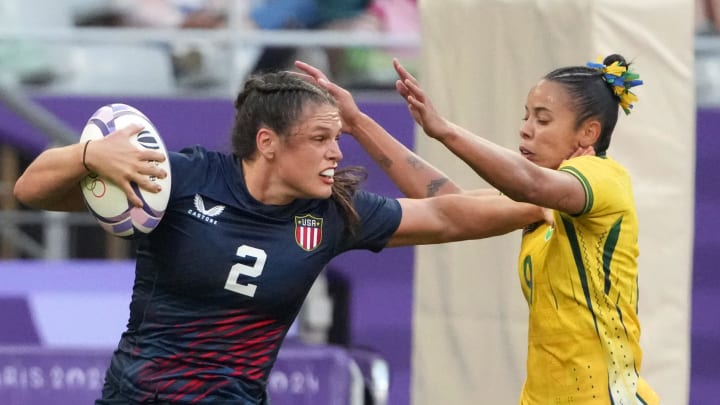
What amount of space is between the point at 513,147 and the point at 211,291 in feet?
6.51

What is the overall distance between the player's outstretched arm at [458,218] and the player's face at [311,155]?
13.9 inches

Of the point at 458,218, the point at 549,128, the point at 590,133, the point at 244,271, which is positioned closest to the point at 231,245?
the point at 244,271

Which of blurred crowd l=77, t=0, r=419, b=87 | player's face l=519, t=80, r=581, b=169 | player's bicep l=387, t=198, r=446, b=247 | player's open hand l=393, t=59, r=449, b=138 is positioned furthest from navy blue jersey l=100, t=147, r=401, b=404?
blurred crowd l=77, t=0, r=419, b=87

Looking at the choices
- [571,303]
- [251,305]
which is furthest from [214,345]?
[571,303]

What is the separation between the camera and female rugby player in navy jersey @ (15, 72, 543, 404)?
4.09 m

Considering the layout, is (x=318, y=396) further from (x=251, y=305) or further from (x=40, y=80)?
(x=40, y=80)

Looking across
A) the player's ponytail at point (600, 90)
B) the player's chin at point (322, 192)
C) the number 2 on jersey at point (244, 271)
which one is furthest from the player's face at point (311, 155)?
the player's ponytail at point (600, 90)

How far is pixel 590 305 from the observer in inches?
172

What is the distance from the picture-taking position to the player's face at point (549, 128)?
172 inches

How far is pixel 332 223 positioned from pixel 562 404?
89cm

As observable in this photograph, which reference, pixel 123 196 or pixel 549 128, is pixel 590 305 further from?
pixel 123 196

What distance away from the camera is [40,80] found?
780 centimetres

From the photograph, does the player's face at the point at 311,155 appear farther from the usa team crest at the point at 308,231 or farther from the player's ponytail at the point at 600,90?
the player's ponytail at the point at 600,90

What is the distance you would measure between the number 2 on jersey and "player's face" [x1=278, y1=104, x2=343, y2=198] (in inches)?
8.6
